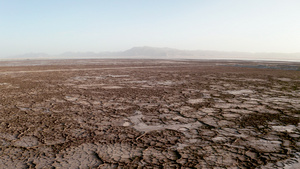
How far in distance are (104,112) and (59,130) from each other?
92cm

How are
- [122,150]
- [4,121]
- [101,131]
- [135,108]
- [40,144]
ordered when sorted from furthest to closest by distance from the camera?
1. [135,108]
2. [4,121]
3. [101,131]
4. [40,144]
5. [122,150]

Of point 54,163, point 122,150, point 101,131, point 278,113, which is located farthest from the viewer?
point 278,113

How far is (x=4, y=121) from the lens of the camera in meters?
2.88

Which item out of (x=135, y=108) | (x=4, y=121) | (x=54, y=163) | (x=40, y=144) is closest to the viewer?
(x=54, y=163)

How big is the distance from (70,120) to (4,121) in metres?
0.86

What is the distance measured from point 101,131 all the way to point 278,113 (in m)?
2.65

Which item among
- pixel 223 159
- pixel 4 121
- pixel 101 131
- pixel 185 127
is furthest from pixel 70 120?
pixel 223 159

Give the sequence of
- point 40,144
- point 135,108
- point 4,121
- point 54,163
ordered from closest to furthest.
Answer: point 54,163
point 40,144
point 4,121
point 135,108

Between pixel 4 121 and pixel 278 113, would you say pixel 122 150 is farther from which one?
pixel 278 113

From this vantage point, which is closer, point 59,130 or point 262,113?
point 59,130

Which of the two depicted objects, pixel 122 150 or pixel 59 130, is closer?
pixel 122 150

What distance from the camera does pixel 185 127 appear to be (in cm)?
268

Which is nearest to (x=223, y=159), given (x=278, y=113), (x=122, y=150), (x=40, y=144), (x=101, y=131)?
(x=122, y=150)

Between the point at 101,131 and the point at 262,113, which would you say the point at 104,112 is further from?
the point at 262,113
